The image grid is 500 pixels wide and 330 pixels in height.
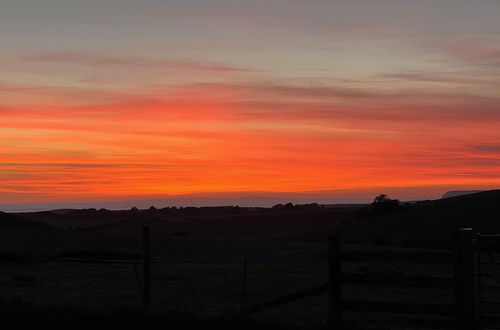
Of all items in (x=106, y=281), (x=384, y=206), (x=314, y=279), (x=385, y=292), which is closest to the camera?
(x=385, y=292)

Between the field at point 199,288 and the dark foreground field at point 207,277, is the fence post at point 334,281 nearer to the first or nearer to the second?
the dark foreground field at point 207,277

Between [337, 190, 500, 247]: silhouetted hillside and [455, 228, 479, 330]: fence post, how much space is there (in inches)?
2263

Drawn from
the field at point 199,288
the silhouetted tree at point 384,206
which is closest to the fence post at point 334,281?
the field at point 199,288

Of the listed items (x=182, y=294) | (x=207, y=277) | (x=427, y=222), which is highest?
(x=427, y=222)

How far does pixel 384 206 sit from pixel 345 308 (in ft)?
282

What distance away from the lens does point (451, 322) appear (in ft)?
49.2

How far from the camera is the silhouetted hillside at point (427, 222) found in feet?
258

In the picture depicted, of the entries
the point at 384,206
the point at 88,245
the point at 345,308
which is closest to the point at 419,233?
the point at 384,206

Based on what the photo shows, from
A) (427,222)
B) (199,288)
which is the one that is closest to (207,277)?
(199,288)

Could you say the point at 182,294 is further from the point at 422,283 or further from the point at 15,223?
the point at 15,223

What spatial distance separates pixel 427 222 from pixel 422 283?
71535 millimetres

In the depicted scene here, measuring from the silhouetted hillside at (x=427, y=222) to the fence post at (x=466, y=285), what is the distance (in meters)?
57.5

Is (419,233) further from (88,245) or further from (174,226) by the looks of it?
(174,226)

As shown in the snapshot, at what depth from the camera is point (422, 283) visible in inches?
594
